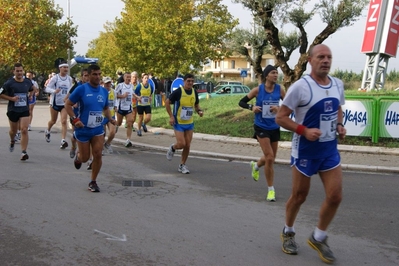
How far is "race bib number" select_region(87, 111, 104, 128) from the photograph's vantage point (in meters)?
8.22

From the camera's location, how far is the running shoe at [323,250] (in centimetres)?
518

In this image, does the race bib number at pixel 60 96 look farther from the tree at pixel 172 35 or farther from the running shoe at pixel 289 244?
the tree at pixel 172 35

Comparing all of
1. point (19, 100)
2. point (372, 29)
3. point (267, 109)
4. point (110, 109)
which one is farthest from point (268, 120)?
point (372, 29)

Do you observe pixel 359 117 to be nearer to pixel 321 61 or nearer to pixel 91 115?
pixel 91 115

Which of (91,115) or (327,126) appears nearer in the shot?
(327,126)

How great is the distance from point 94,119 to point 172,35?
984 inches

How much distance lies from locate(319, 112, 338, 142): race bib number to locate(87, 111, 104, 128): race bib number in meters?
4.11

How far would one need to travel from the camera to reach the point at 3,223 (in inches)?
251

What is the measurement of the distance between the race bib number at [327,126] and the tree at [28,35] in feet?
120

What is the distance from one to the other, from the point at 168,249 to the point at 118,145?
9423mm

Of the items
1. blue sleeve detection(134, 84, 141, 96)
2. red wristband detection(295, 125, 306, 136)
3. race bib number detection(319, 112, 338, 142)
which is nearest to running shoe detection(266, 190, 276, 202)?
race bib number detection(319, 112, 338, 142)

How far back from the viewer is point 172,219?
673 cm

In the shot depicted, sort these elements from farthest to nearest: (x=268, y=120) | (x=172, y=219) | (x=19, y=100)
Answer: (x=19, y=100) → (x=268, y=120) → (x=172, y=219)

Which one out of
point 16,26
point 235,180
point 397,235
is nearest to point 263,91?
point 235,180
